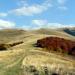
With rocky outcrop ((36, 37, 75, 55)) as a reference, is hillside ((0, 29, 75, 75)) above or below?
below

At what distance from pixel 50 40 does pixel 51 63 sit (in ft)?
35.1

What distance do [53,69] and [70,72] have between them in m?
1.67

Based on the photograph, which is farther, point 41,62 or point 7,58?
point 7,58

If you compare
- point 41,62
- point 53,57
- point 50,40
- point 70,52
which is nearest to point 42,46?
point 50,40

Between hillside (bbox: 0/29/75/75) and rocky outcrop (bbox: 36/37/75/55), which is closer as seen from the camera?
hillside (bbox: 0/29/75/75)

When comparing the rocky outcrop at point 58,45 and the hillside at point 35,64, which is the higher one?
the rocky outcrop at point 58,45

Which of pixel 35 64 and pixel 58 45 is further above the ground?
pixel 58 45

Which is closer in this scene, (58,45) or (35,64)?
(35,64)

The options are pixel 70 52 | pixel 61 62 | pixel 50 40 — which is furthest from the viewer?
pixel 50 40

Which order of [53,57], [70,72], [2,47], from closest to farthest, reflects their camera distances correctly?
[70,72] → [53,57] → [2,47]

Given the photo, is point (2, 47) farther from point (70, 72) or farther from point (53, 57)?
point (70, 72)

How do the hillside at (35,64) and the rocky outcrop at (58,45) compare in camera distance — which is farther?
the rocky outcrop at (58,45)

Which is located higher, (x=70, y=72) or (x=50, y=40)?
(x=50, y=40)

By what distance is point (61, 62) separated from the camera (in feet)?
95.9
